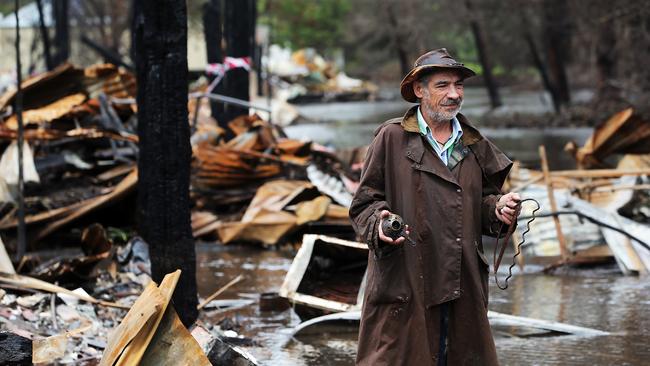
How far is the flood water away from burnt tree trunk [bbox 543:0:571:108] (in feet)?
64.1

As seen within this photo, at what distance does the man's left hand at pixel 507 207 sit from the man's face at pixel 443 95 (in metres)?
0.43

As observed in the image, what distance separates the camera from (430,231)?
502 cm

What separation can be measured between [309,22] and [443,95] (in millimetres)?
86498

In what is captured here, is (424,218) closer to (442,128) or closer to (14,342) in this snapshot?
(442,128)

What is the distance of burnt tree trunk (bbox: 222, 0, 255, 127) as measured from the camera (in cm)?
1886

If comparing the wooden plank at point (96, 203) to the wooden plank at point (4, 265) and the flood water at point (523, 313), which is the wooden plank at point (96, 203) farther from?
the wooden plank at point (4, 265)

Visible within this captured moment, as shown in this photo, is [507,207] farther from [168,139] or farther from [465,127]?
[168,139]

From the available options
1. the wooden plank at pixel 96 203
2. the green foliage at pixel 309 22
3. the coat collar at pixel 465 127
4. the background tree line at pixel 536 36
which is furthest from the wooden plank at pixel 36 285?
the green foliage at pixel 309 22

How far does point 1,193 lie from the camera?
1145 cm

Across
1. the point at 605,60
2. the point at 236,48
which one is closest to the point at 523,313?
the point at 236,48

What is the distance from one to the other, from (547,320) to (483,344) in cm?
363

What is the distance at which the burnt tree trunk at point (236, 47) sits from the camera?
61.9 ft

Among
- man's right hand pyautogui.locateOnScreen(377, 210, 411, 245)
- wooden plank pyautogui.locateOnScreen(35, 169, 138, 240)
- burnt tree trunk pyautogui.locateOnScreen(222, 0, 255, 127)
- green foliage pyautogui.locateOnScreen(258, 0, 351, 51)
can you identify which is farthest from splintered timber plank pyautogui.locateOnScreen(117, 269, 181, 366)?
green foliage pyautogui.locateOnScreen(258, 0, 351, 51)

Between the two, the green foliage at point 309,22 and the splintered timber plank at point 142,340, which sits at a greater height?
the green foliage at point 309,22
